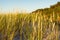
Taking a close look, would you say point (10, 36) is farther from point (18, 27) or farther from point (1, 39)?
point (18, 27)

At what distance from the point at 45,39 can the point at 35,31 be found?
0.41 metres

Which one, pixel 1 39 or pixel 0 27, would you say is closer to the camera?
pixel 1 39

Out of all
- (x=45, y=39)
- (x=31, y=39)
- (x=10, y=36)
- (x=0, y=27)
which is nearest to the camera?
(x=31, y=39)

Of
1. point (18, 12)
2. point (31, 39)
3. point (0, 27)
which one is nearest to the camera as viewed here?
point (31, 39)

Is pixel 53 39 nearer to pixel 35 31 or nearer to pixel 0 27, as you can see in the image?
pixel 35 31

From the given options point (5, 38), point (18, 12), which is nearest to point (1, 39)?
point (5, 38)

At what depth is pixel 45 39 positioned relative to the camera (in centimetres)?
526

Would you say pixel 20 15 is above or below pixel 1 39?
above

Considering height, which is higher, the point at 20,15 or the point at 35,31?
the point at 20,15

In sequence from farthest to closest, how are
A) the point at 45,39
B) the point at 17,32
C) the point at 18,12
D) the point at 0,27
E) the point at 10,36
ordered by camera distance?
1. the point at 18,12
2. the point at 0,27
3. the point at 17,32
4. the point at 45,39
5. the point at 10,36

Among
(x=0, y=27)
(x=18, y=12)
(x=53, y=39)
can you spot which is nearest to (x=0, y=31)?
(x=0, y=27)

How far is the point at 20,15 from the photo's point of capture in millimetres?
8570

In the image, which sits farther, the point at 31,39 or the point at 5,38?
the point at 5,38

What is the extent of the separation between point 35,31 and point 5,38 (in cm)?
79
